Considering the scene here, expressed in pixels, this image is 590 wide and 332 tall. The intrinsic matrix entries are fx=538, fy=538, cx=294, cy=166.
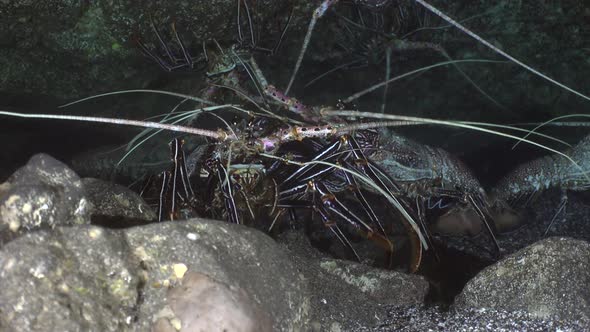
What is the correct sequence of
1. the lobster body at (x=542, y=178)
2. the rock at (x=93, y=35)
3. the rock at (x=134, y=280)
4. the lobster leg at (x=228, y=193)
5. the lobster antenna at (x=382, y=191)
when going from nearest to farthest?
the rock at (x=134, y=280) → the lobster leg at (x=228, y=193) → the lobster antenna at (x=382, y=191) → the rock at (x=93, y=35) → the lobster body at (x=542, y=178)

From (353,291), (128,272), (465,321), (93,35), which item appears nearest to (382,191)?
(353,291)

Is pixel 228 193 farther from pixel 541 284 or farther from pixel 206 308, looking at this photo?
pixel 541 284

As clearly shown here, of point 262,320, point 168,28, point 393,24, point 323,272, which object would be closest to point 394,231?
point 323,272

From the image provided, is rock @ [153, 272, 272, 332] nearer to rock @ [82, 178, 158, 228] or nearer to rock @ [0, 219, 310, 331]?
rock @ [0, 219, 310, 331]

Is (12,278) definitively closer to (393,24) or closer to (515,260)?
(515,260)

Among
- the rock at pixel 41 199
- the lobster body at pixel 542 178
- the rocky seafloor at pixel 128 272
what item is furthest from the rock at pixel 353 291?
the lobster body at pixel 542 178

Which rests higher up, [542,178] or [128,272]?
[128,272]

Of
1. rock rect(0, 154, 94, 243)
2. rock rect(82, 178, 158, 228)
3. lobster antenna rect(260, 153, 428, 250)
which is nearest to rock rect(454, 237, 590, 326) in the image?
lobster antenna rect(260, 153, 428, 250)

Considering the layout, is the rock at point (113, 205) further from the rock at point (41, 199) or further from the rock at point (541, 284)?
the rock at point (541, 284)
